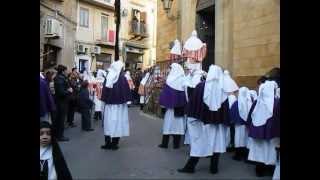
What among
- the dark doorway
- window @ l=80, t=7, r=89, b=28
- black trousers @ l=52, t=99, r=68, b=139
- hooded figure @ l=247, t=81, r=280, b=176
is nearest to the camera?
hooded figure @ l=247, t=81, r=280, b=176

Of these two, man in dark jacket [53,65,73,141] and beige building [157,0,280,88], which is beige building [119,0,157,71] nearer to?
beige building [157,0,280,88]

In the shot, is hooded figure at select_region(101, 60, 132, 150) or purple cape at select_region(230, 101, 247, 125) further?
hooded figure at select_region(101, 60, 132, 150)

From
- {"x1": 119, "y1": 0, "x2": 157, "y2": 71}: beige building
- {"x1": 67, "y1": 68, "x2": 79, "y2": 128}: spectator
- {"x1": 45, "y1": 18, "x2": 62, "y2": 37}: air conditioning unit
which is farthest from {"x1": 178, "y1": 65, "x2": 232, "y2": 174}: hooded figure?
{"x1": 119, "y1": 0, "x2": 157, "y2": 71}: beige building

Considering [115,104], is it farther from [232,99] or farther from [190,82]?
[232,99]

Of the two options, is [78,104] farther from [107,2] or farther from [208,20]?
[107,2]

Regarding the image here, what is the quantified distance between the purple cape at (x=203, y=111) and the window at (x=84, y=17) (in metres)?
25.9

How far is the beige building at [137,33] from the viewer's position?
3656cm

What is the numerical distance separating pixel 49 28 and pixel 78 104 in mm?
8801

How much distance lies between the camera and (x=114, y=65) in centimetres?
900

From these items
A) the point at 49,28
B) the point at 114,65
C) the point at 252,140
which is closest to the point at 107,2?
the point at 49,28

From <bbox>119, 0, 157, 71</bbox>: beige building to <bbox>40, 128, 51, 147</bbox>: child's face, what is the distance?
32.7 m

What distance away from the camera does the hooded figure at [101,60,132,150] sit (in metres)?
8.85

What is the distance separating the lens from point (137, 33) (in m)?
37.5
